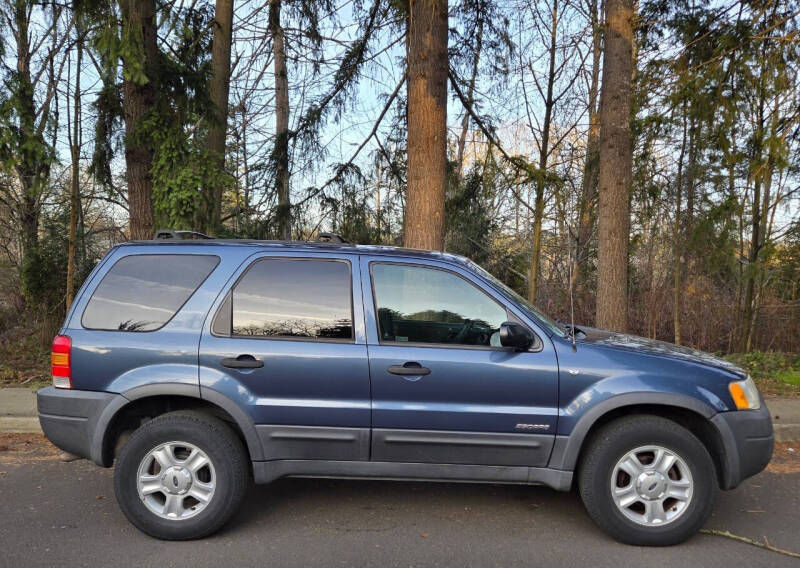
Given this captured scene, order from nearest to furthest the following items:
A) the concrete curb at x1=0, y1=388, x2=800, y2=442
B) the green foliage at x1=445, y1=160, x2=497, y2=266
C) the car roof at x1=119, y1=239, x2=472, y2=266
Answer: the car roof at x1=119, y1=239, x2=472, y2=266 → the concrete curb at x1=0, y1=388, x2=800, y2=442 → the green foliage at x1=445, y1=160, x2=497, y2=266

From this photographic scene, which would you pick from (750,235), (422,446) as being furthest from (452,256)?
(750,235)

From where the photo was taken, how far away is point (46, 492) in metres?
4.32

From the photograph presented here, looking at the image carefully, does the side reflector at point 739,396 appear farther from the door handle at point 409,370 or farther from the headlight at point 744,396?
the door handle at point 409,370

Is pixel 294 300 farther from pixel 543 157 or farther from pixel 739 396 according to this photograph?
pixel 543 157

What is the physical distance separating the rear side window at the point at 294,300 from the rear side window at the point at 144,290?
0.31 meters

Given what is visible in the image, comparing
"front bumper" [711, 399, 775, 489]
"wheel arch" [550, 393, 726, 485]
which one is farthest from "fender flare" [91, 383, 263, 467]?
"front bumper" [711, 399, 775, 489]

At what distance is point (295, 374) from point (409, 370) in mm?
692

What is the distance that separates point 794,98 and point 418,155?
7187 millimetres

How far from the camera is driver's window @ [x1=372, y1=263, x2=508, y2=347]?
372cm

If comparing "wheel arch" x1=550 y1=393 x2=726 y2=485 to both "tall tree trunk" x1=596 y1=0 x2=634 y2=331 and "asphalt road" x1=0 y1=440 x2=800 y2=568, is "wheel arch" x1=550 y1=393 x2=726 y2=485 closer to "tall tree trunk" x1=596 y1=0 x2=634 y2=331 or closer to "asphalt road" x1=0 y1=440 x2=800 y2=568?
"asphalt road" x1=0 y1=440 x2=800 y2=568

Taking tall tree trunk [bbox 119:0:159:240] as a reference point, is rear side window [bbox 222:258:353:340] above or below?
below

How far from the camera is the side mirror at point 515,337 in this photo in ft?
11.3

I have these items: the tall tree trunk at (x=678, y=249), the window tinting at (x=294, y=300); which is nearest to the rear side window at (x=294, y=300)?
the window tinting at (x=294, y=300)

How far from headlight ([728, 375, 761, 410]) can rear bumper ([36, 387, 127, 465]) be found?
370 cm
